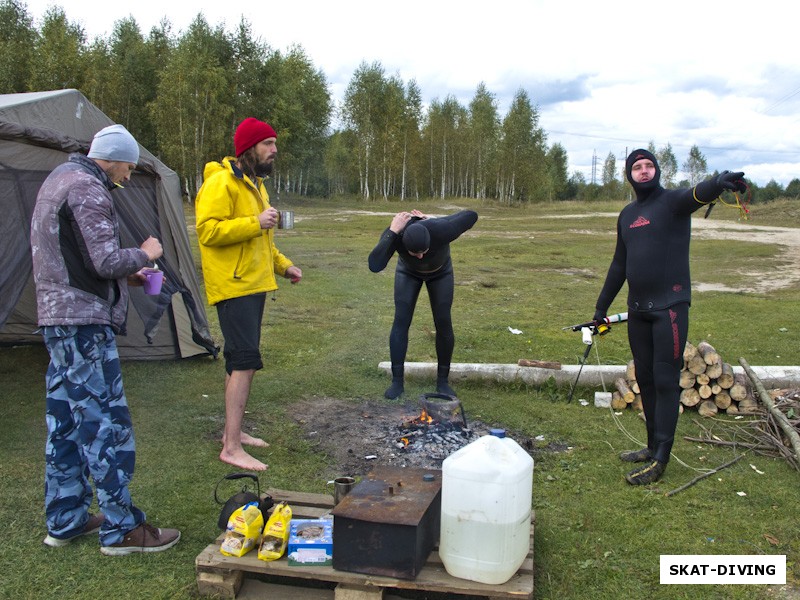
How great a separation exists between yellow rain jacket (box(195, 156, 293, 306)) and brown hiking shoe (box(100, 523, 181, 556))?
139 centimetres

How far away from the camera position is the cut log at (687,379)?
17.5 feet

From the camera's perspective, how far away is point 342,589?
2.65 m

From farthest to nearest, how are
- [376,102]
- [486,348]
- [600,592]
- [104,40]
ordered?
[376,102]
[104,40]
[486,348]
[600,592]

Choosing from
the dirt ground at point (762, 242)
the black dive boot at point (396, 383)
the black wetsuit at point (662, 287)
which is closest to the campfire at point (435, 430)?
the black dive boot at point (396, 383)

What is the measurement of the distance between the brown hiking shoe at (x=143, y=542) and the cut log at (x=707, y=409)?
13.4 feet

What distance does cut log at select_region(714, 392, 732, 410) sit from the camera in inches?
207

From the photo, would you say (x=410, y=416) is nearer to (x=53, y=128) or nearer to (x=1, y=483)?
(x=1, y=483)

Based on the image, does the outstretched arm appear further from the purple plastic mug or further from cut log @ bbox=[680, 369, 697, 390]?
the purple plastic mug

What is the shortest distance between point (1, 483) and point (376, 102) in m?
43.5

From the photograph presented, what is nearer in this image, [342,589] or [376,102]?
[342,589]

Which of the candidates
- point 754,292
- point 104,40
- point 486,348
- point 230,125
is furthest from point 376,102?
point 486,348

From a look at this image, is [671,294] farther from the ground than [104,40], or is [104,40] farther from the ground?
[104,40]

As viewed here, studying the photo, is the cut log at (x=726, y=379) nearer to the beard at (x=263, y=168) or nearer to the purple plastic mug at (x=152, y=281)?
the beard at (x=263, y=168)

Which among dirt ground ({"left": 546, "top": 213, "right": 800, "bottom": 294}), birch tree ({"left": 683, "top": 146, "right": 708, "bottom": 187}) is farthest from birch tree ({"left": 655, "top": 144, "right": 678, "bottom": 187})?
dirt ground ({"left": 546, "top": 213, "right": 800, "bottom": 294})
